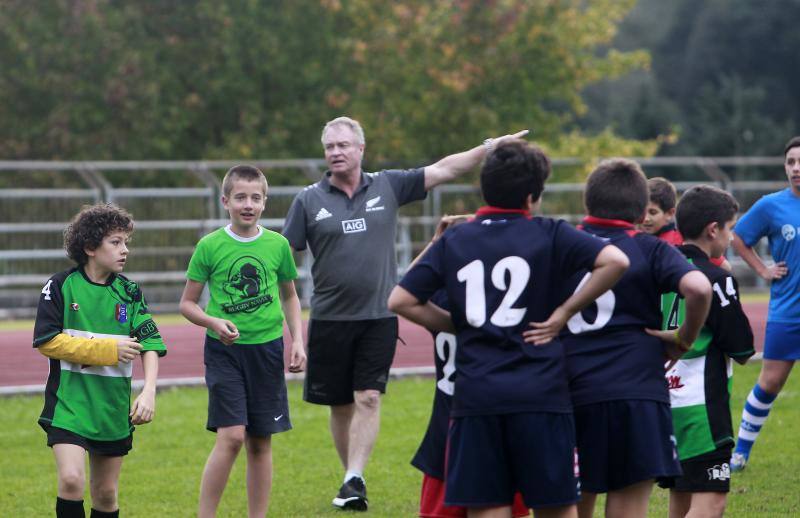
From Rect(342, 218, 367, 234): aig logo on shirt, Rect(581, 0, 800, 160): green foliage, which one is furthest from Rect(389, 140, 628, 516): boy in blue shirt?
Rect(581, 0, 800, 160): green foliage

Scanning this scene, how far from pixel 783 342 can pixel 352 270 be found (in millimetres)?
2980

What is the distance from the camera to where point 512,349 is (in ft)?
15.5

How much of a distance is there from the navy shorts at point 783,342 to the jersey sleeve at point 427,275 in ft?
14.3

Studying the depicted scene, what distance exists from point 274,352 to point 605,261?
8.10 feet

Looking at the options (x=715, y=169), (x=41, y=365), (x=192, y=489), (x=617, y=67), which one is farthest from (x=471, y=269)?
(x=617, y=67)

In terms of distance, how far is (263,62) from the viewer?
29.2 metres

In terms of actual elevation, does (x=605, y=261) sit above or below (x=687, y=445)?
above

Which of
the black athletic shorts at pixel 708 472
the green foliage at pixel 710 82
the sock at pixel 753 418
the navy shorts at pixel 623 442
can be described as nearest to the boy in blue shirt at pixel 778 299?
the sock at pixel 753 418

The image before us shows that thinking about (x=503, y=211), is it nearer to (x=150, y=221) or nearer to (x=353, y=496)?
(x=353, y=496)

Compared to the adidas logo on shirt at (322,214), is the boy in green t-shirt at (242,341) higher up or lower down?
lower down

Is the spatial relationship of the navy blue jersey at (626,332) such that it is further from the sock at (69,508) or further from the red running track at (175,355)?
the red running track at (175,355)

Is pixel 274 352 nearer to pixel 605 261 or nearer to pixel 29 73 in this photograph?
pixel 605 261

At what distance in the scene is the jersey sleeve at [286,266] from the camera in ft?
22.4

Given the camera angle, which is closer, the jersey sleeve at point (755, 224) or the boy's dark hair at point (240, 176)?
the boy's dark hair at point (240, 176)
